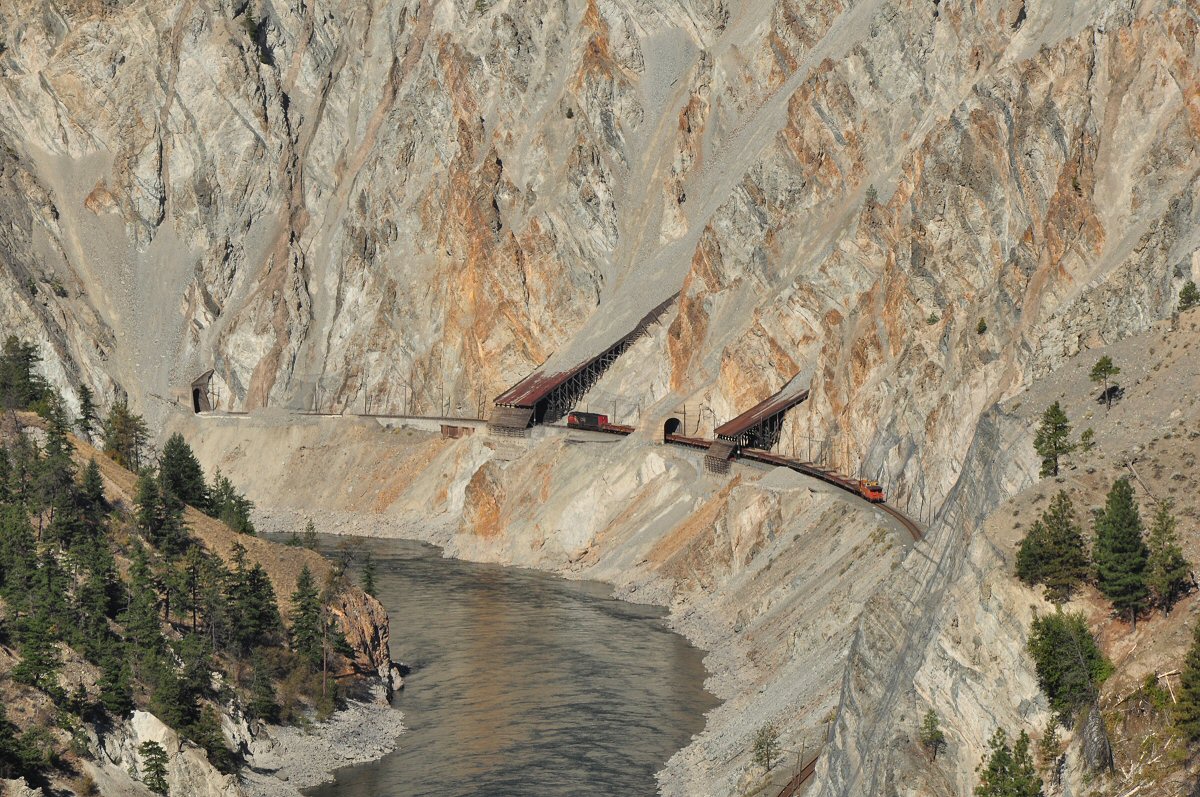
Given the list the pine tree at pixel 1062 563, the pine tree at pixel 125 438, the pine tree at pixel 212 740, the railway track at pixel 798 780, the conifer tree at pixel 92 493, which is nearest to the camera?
the pine tree at pixel 1062 563

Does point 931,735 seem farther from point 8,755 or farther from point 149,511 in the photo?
point 149,511

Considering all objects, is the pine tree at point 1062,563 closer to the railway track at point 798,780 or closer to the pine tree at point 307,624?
the railway track at point 798,780

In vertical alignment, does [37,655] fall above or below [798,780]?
above

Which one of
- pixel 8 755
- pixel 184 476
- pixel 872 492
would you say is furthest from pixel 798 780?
pixel 184 476

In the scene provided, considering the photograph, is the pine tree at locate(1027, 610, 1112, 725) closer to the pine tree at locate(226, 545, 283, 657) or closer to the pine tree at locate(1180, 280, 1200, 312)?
the pine tree at locate(1180, 280, 1200, 312)

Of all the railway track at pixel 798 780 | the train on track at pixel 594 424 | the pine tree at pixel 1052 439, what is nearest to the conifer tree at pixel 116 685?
the railway track at pixel 798 780

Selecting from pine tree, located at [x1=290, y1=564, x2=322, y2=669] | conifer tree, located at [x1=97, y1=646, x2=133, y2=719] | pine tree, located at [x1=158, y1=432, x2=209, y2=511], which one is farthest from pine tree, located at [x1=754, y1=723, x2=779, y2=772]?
pine tree, located at [x1=158, y1=432, x2=209, y2=511]

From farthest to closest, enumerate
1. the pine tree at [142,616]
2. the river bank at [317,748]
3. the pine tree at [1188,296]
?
the pine tree at [142,616]
the river bank at [317,748]
the pine tree at [1188,296]
